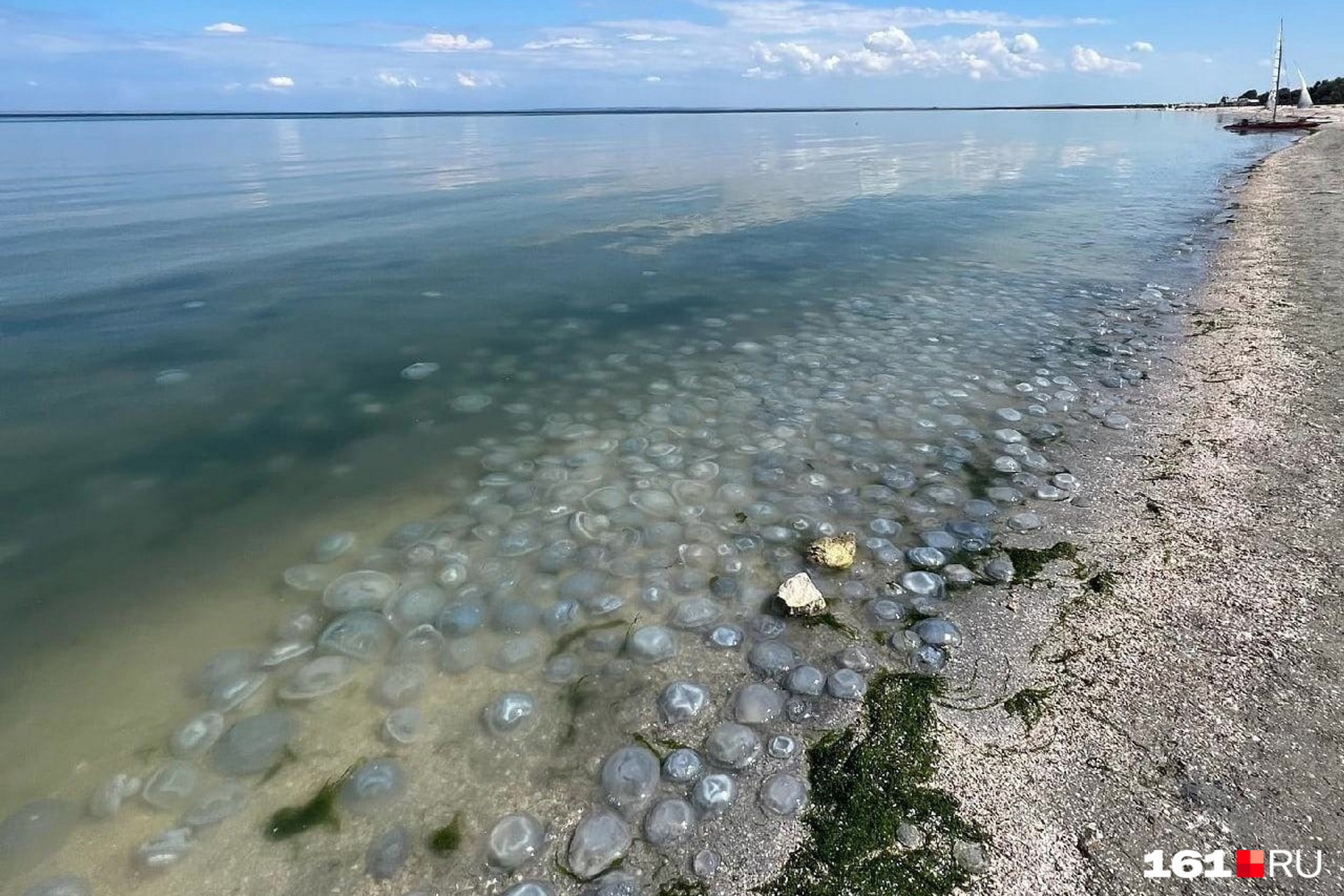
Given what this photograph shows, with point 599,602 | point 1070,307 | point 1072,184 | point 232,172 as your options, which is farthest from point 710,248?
point 232,172

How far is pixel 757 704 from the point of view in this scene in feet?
9.96

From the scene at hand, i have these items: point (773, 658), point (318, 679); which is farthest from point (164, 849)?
point (773, 658)

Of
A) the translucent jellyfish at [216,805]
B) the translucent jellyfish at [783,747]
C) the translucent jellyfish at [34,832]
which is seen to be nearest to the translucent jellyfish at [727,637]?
the translucent jellyfish at [783,747]

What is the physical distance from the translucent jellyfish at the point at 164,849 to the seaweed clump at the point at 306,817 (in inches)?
11.2

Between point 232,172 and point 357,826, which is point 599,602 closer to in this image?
point 357,826

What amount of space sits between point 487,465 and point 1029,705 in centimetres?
380

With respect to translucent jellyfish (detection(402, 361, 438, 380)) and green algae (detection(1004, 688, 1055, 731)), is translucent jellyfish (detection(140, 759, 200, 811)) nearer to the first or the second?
green algae (detection(1004, 688, 1055, 731))

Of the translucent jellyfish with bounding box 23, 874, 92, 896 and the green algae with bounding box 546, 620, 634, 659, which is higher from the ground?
the green algae with bounding box 546, 620, 634, 659

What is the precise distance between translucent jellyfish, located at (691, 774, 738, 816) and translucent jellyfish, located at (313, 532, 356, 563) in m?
2.70

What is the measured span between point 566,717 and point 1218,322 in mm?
8805

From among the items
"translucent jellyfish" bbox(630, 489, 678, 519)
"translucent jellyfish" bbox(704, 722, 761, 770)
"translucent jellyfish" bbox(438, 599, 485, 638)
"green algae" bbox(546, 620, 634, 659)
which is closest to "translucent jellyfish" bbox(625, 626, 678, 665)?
"green algae" bbox(546, 620, 634, 659)

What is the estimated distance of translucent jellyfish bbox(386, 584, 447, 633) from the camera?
3.60 meters

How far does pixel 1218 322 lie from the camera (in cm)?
788

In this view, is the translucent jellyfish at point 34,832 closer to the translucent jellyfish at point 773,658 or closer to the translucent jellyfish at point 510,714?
the translucent jellyfish at point 510,714
